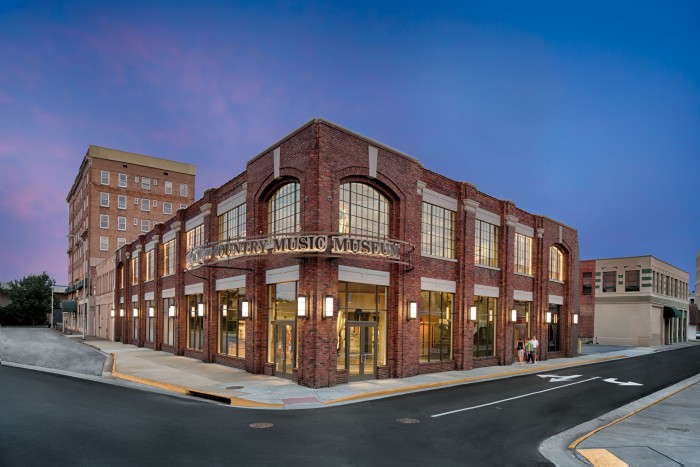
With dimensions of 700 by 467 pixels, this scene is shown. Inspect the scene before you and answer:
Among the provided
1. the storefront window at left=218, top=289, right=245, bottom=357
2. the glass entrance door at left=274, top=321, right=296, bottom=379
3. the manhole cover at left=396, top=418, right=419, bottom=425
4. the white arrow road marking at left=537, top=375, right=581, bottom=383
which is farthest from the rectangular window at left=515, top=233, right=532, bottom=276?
the manhole cover at left=396, top=418, right=419, bottom=425

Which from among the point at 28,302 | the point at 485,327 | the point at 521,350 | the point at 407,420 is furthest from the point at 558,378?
the point at 28,302

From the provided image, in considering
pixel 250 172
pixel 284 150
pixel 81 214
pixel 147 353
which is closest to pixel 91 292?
pixel 81 214

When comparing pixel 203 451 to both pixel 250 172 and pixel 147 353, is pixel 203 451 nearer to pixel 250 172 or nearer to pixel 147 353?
pixel 250 172

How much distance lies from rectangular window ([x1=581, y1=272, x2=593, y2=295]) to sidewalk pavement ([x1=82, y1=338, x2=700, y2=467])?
29.8 metres

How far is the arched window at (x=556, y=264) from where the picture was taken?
35.2 metres

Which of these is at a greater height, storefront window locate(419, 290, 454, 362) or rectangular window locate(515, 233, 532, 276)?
rectangular window locate(515, 233, 532, 276)

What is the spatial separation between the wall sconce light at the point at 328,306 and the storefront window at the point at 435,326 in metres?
6.58

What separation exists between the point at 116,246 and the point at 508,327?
59.6m

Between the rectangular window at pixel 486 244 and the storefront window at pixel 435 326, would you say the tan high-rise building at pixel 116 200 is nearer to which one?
the storefront window at pixel 435 326

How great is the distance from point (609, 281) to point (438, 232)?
39.4m

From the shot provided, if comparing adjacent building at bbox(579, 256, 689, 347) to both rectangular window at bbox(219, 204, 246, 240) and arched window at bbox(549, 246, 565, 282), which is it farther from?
rectangular window at bbox(219, 204, 246, 240)

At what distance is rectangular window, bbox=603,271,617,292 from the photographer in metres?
54.2

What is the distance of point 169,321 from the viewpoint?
35.2 meters

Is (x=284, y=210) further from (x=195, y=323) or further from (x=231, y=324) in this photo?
(x=195, y=323)
